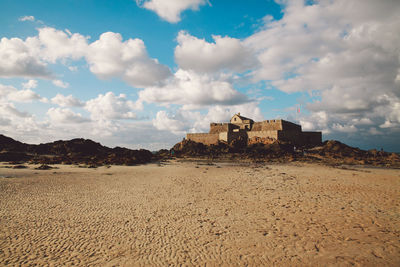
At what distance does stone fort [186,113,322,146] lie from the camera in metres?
42.7

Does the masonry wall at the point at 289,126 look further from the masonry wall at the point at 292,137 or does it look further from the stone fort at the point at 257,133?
the masonry wall at the point at 292,137

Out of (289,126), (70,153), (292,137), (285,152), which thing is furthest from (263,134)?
(70,153)

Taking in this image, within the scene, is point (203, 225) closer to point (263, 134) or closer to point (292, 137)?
point (263, 134)

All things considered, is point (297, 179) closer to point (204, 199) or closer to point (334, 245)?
point (204, 199)

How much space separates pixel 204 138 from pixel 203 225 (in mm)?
41537

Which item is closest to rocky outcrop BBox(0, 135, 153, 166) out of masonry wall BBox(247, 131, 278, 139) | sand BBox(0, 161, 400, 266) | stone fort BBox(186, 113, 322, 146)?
stone fort BBox(186, 113, 322, 146)

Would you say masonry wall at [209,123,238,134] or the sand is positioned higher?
masonry wall at [209,123,238,134]

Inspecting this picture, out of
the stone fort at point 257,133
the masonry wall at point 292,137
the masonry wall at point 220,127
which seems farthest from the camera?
the masonry wall at point 220,127

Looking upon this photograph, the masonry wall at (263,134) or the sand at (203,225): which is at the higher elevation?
the masonry wall at (263,134)

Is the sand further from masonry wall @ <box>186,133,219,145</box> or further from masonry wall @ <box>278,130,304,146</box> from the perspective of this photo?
masonry wall @ <box>186,133,219,145</box>

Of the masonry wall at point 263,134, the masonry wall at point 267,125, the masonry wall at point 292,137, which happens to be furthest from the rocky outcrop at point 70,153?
the masonry wall at point 292,137

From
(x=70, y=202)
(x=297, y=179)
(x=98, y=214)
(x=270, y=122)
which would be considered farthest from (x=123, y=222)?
(x=270, y=122)

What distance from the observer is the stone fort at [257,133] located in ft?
140

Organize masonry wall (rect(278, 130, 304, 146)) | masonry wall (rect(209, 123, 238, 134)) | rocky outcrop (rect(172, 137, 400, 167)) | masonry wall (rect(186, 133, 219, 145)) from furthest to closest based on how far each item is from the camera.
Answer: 1. masonry wall (rect(209, 123, 238, 134))
2. masonry wall (rect(186, 133, 219, 145))
3. masonry wall (rect(278, 130, 304, 146))
4. rocky outcrop (rect(172, 137, 400, 167))
